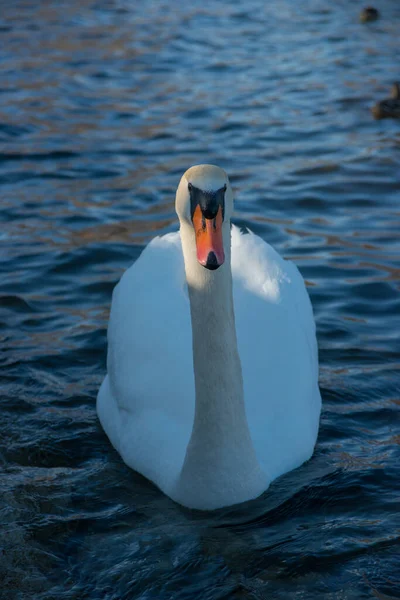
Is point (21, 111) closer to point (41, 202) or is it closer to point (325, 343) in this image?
point (41, 202)

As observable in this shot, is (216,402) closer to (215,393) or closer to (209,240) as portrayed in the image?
(215,393)

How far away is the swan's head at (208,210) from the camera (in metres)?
4.42

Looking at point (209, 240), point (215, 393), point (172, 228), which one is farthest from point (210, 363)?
point (172, 228)

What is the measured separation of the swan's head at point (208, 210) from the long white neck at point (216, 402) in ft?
0.59

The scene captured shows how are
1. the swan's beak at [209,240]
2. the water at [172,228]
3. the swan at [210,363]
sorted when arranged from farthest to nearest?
the water at [172,228] → the swan at [210,363] → the swan's beak at [209,240]

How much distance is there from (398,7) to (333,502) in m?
15.8

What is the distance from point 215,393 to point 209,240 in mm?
903

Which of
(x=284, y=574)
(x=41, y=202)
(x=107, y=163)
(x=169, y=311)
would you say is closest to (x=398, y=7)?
(x=107, y=163)

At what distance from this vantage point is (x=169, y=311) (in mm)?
6148

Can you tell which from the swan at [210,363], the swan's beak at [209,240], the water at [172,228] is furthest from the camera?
the water at [172,228]

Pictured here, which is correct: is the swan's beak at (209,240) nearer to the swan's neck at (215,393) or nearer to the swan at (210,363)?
the swan at (210,363)

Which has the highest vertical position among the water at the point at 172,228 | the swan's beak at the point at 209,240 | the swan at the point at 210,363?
the swan's beak at the point at 209,240

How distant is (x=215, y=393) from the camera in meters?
5.03

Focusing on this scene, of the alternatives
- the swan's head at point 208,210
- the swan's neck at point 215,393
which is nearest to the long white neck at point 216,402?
the swan's neck at point 215,393
